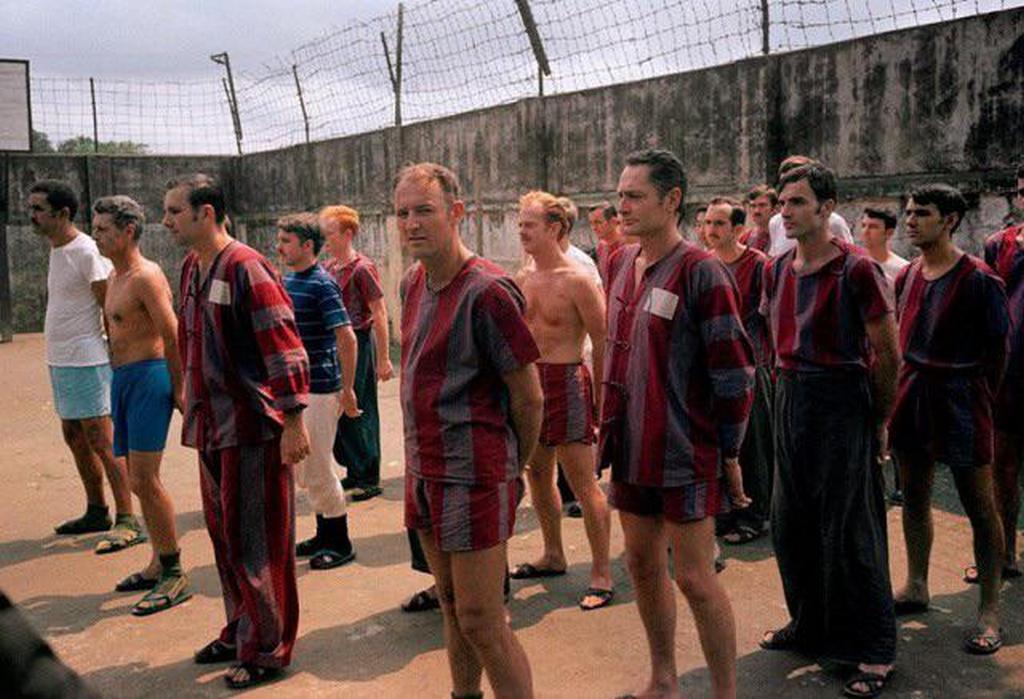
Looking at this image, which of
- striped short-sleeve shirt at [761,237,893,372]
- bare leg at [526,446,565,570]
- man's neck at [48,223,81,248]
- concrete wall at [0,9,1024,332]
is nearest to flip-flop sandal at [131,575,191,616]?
bare leg at [526,446,565,570]

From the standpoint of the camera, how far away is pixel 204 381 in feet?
13.4

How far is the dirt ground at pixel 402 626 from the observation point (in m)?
3.95

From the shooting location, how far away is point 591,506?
15.8ft

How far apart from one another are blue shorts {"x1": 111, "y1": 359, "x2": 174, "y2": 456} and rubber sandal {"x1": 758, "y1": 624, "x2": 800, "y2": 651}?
9.66ft

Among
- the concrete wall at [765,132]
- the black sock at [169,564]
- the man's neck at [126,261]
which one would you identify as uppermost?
the concrete wall at [765,132]

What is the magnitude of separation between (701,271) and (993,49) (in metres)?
3.90

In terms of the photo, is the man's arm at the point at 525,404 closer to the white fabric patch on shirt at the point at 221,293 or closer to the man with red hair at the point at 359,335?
the white fabric patch on shirt at the point at 221,293

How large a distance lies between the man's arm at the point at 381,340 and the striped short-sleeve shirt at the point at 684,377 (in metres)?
3.50

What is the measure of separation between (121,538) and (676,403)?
12.4 feet

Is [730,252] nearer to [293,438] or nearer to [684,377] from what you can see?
[684,377]

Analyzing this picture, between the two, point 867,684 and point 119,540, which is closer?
point 867,684

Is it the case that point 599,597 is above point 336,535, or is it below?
below

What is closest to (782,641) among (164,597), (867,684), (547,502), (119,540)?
(867,684)

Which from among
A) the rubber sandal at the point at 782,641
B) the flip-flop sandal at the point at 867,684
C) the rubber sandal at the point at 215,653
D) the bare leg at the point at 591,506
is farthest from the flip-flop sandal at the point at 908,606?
the rubber sandal at the point at 215,653
